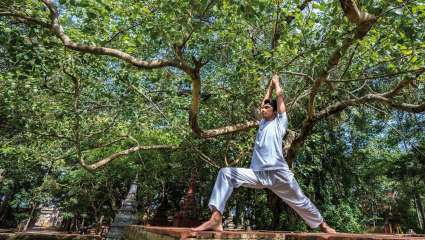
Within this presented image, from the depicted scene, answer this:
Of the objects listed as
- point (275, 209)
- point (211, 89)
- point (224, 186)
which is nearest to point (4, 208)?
point (275, 209)

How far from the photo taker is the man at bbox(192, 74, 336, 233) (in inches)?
125

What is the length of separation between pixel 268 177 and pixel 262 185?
0.11 metres

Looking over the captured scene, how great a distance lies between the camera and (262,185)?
3377 millimetres

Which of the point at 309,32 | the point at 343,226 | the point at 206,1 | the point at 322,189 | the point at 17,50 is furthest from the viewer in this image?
the point at 322,189

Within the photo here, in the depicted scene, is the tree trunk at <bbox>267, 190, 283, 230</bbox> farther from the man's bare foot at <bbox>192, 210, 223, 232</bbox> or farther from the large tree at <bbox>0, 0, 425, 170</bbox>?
the man's bare foot at <bbox>192, 210, 223, 232</bbox>

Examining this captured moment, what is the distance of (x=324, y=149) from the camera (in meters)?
11.6

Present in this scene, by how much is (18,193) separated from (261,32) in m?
21.8

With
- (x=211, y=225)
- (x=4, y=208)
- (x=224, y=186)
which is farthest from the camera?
(x=4, y=208)

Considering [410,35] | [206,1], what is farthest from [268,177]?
[410,35]

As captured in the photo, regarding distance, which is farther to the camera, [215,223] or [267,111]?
[267,111]

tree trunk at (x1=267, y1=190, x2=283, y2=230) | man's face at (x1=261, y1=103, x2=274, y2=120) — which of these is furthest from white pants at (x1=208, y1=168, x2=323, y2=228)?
tree trunk at (x1=267, y1=190, x2=283, y2=230)

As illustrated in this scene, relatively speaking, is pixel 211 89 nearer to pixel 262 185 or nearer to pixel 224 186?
pixel 262 185

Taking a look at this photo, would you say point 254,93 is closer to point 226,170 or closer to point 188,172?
point 226,170

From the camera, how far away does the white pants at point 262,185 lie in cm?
319
